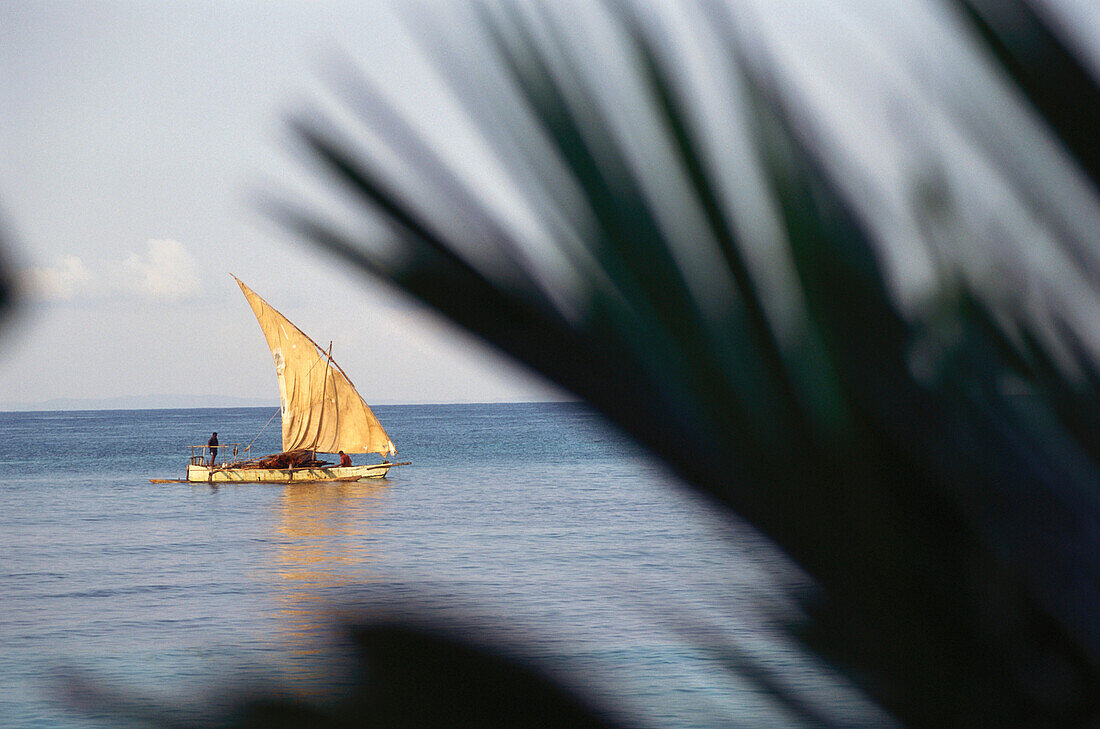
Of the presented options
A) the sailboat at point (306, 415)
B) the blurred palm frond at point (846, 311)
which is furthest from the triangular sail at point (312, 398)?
the blurred palm frond at point (846, 311)

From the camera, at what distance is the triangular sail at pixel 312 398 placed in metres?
52.3

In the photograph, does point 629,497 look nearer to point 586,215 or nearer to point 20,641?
point 20,641

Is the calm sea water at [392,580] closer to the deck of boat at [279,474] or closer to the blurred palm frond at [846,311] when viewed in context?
the blurred palm frond at [846,311]

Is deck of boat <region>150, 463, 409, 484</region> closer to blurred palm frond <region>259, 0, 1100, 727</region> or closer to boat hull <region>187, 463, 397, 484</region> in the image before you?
boat hull <region>187, 463, 397, 484</region>

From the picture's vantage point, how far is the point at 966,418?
0.67 m

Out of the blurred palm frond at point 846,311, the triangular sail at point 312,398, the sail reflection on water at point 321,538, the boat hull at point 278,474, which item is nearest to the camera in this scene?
the blurred palm frond at point 846,311

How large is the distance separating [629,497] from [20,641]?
3777 cm

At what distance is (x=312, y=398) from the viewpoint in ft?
175

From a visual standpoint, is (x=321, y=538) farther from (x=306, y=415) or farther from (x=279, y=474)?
(x=279, y=474)

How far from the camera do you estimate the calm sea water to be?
0.73 meters

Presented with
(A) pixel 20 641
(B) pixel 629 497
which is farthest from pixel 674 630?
(B) pixel 629 497

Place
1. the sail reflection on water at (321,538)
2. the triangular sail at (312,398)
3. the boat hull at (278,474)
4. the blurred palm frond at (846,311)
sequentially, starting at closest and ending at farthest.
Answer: the blurred palm frond at (846,311), the sail reflection on water at (321,538), the triangular sail at (312,398), the boat hull at (278,474)

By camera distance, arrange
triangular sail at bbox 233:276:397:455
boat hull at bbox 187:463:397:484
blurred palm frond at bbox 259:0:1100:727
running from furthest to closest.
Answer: boat hull at bbox 187:463:397:484, triangular sail at bbox 233:276:397:455, blurred palm frond at bbox 259:0:1100:727

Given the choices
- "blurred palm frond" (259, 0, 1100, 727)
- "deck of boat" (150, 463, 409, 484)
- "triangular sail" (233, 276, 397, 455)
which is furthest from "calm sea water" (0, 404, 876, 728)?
"triangular sail" (233, 276, 397, 455)
